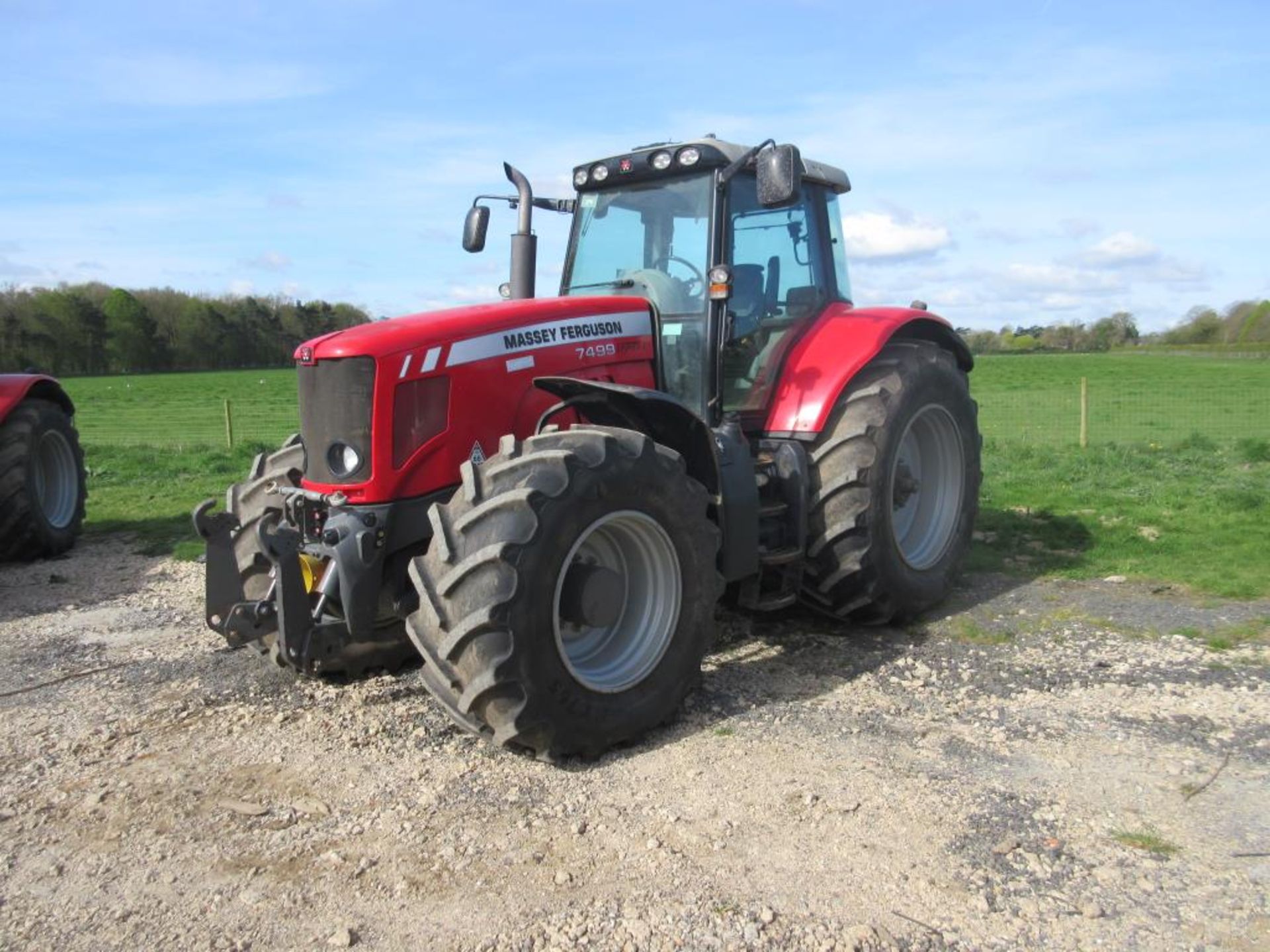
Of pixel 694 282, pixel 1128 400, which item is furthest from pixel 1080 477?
pixel 1128 400

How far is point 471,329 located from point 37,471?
5869 mm

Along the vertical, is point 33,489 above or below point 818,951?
above

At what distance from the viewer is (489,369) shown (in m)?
4.40

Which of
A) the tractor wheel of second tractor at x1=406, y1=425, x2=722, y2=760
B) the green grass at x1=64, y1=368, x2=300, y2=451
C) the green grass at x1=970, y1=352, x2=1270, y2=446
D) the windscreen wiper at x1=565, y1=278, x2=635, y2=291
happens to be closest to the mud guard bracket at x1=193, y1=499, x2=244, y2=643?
the tractor wheel of second tractor at x1=406, y1=425, x2=722, y2=760

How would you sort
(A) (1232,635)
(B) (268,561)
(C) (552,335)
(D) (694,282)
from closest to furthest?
(B) (268,561)
(C) (552,335)
(A) (1232,635)
(D) (694,282)

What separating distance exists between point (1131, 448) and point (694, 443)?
10.9 meters

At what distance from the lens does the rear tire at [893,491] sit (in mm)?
5250

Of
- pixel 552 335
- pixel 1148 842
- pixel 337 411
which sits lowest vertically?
pixel 1148 842

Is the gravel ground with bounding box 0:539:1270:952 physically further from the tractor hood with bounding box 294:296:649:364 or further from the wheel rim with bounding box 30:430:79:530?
the wheel rim with bounding box 30:430:79:530

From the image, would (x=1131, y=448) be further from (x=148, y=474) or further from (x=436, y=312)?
(x=148, y=474)

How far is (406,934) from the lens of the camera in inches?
110

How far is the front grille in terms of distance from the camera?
13.6 feet

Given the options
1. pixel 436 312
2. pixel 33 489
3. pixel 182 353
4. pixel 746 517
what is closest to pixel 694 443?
pixel 746 517

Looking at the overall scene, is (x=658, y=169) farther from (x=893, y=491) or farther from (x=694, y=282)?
(x=893, y=491)
